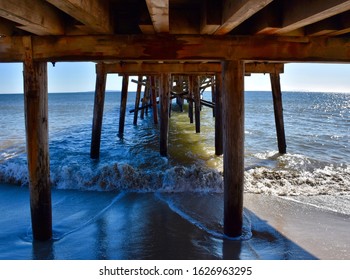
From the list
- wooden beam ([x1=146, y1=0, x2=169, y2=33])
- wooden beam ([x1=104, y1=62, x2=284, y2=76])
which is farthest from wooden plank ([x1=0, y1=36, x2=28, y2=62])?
wooden beam ([x1=104, y1=62, x2=284, y2=76])

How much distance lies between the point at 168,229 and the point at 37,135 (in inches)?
79.7

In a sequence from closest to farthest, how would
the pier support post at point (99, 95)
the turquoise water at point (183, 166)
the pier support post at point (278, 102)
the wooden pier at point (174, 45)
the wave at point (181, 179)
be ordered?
the wooden pier at point (174, 45)
the wave at point (181, 179)
the turquoise water at point (183, 166)
the pier support post at point (99, 95)
the pier support post at point (278, 102)

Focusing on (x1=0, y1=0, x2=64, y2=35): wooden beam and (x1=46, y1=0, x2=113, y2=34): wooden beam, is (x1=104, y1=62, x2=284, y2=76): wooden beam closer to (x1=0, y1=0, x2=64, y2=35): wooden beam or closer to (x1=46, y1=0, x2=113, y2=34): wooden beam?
(x1=46, y1=0, x2=113, y2=34): wooden beam

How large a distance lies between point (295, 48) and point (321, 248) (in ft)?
7.63

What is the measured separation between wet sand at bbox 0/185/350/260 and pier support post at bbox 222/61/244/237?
1.64 ft

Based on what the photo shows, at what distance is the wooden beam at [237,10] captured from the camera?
187 cm

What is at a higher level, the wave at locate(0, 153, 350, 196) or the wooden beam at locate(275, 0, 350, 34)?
the wooden beam at locate(275, 0, 350, 34)

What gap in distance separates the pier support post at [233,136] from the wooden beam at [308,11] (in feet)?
2.03

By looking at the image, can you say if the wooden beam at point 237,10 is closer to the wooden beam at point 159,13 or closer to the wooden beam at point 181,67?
the wooden beam at point 159,13

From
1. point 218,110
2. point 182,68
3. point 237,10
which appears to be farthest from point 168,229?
point 218,110

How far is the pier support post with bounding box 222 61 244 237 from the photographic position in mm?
2963

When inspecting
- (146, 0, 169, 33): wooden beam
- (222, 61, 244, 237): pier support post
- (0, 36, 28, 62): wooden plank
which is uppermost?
(146, 0, 169, 33): wooden beam

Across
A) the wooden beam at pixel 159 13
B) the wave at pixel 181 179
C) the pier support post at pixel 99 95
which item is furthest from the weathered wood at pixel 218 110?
the wooden beam at pixel 159 13

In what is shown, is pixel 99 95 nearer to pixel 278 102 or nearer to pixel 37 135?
pixel 37 135
